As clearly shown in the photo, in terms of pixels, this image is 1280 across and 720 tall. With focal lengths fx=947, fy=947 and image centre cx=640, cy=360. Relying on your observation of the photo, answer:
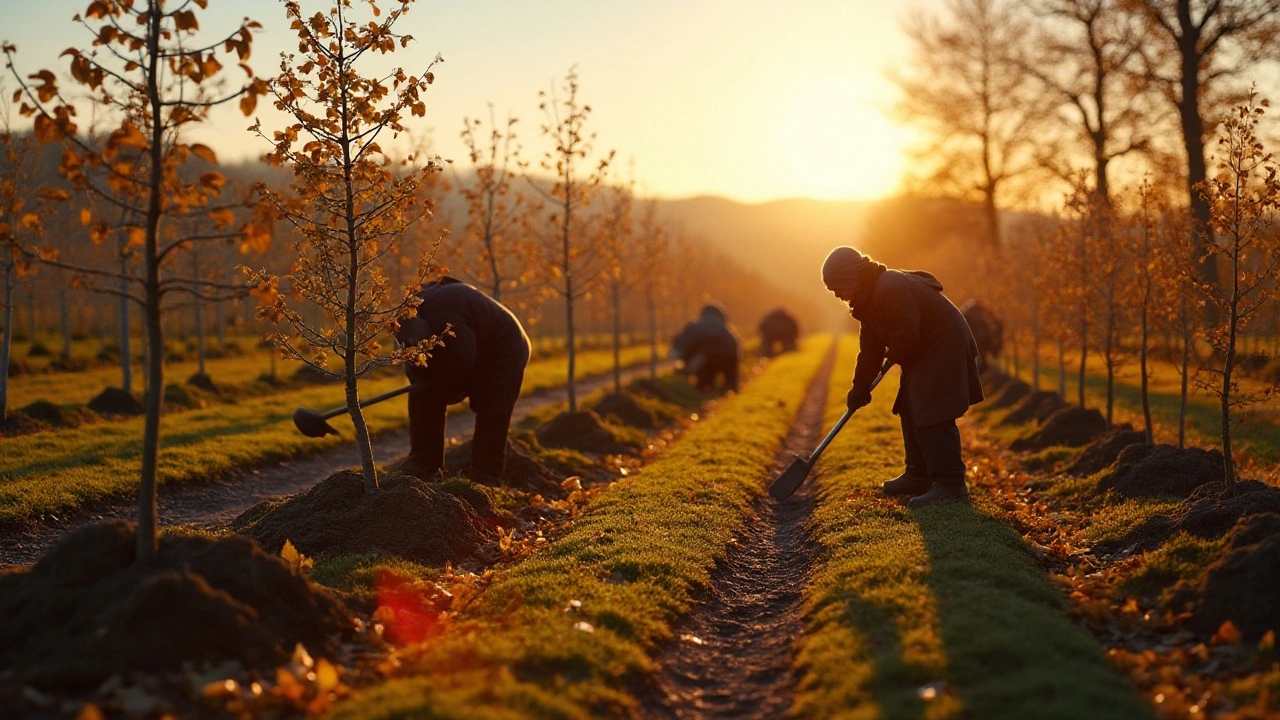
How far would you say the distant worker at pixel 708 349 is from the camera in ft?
84.6

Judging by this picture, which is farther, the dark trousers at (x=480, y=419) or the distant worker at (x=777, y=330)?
the distant worker at (x=777, y=330)


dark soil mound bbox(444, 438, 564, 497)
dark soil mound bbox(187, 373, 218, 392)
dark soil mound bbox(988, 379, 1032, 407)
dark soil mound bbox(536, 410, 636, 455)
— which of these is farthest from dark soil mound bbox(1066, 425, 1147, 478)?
A: dark soil mound bbox(187, 373, 218, 392)

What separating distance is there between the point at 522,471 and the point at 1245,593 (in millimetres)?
7267

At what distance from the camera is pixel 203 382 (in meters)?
21.2

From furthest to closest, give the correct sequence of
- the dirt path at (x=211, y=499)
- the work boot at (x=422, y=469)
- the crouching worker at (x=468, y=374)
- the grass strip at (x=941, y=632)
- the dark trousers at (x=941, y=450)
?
1. the work boot at (x=422, y=469)
2. the crouching worker at (x=468, y=374)
3. the dark trousers at (x=941, y=450)
4. the dirt path at (x=211, y=499)
5. the grass strip at (x=941, y=632)

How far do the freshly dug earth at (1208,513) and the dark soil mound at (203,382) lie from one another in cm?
1864

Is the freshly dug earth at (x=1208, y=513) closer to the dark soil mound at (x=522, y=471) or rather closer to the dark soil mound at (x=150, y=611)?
the dark soil mound at (x=522, y=471)

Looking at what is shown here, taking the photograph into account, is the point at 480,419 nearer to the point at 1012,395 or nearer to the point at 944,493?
the point at 944,493

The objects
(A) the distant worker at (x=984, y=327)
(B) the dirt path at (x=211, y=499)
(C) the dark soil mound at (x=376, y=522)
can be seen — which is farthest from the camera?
(A) the distant worker at (x=984, y=327)

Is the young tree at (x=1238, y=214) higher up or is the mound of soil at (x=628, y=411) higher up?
the young tree at (x=1238, y=214)

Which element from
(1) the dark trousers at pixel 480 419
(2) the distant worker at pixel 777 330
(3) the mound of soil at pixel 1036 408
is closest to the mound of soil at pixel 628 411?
(3) the mound of soil at pixel 1036 408

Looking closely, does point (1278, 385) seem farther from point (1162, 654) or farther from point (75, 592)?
point (75, 592)

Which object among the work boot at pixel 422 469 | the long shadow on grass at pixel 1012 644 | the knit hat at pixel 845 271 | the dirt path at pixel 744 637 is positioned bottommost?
the dirt path at pixel 744 637

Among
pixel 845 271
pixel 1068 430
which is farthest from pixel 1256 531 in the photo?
pixel 1068 430
